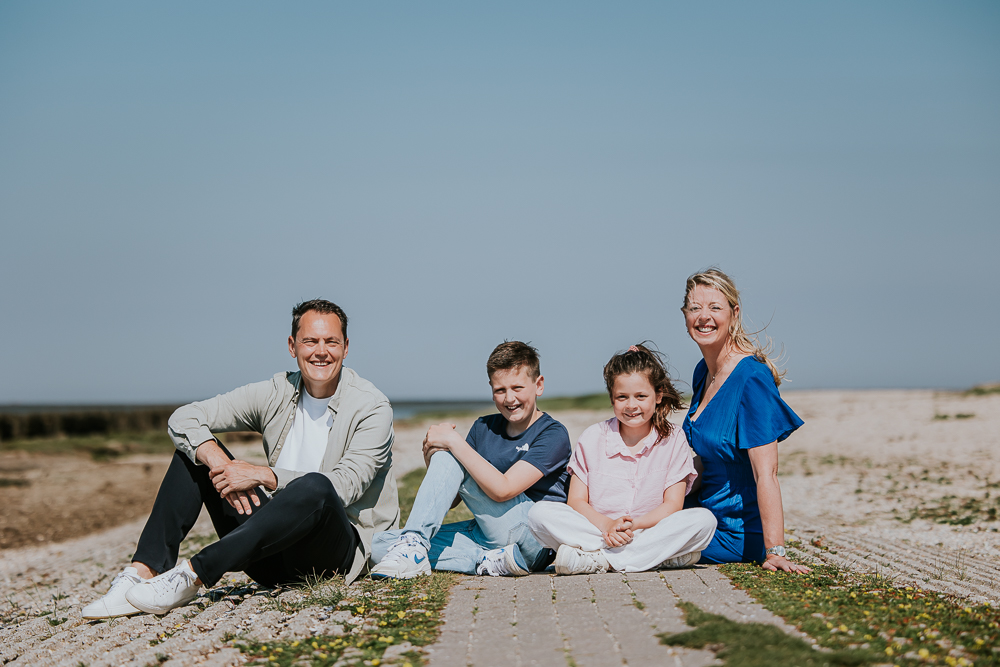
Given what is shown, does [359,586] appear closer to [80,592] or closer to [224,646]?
[224,646]

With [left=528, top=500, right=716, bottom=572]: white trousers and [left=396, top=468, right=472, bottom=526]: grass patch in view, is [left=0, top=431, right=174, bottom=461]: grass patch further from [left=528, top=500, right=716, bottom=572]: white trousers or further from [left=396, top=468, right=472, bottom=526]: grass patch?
[left=528, top=500, right=716, bottom=572]: white trousers

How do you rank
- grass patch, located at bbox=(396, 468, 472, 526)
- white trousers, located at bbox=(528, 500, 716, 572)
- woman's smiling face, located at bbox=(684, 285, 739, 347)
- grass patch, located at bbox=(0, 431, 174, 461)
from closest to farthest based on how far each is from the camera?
white trousers, located at bbox=(528, 500, 716, 572) → woman's smiling face, located at bbox=(684, 285, 739, 347) → grass patch, located at bbox=(396, 468, 472, 526) → grass patch, located at bbox=(0, 431, 174, 461)

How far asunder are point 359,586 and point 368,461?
84cm

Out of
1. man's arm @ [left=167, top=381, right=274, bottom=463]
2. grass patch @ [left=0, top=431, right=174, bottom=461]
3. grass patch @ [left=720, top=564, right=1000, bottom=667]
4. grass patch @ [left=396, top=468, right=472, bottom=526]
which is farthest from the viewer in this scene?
grass patch @ [left=0, top=431, right=174, bottom=461]

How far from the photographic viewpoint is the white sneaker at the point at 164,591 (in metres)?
4.99

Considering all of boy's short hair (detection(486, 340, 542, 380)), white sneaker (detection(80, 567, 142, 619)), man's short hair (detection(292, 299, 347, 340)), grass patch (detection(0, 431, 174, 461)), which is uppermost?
man's short hair (detection(292, 299, 347, 340))

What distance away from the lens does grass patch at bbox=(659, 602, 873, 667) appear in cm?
350

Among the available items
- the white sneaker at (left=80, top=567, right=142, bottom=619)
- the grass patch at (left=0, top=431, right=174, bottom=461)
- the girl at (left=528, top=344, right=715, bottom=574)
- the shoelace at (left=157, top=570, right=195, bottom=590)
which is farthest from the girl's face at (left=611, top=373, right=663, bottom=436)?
the grass patch at (left=0, top=431, right=174, bottom=461)

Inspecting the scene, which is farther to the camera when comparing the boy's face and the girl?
the boy's face

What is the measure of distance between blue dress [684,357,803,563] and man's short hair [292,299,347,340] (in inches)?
108

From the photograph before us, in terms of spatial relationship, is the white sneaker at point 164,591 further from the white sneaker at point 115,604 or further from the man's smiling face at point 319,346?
the man's smiling face at point 319,346

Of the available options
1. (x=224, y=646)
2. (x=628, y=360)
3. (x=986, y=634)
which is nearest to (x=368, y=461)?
(x=224, y=646)

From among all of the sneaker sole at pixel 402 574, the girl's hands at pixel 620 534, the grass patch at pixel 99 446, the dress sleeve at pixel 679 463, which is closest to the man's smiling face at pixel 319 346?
the sneaker sole at pixel 402 574

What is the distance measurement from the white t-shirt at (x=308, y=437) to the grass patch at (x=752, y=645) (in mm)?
2961
